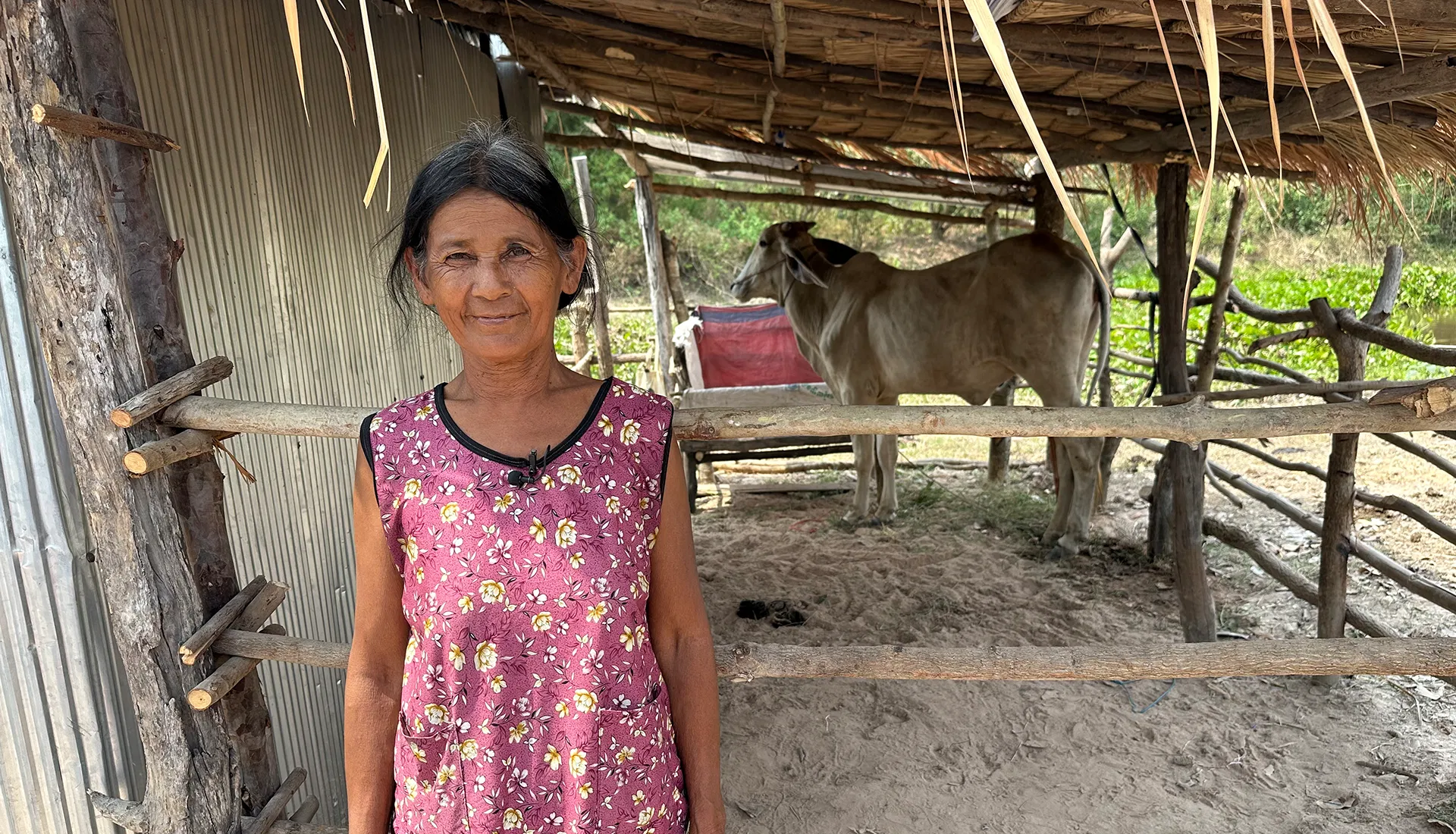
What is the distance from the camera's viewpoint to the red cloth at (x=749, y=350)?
8.23 m

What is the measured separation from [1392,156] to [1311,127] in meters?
0.67

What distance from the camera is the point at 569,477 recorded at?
1312 millimetres

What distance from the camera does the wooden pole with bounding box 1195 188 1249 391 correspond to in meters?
4.28

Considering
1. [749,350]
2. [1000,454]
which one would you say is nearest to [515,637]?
[1000,454]

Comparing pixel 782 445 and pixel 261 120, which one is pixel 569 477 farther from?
pixel 782 445

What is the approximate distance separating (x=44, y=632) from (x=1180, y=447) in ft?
13.8

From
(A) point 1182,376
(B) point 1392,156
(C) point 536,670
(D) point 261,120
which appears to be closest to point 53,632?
(C) point 536,670

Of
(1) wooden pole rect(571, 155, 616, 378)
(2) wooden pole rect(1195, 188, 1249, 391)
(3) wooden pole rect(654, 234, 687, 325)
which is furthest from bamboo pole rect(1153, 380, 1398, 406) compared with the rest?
(3) wooden pole rect(654, 234, 687, 325)

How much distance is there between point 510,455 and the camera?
1336 millimetres

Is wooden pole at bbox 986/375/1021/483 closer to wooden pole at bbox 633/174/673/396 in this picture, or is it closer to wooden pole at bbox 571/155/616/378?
wooden pole at bbox 633/174/673/396

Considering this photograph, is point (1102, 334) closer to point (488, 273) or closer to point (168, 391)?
point (488, 273)

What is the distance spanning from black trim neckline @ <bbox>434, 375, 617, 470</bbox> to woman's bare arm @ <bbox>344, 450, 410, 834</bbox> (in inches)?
5.7

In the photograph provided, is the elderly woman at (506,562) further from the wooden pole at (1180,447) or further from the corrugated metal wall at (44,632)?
the wooden pole at (1180,447)

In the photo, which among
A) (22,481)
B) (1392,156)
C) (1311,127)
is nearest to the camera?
(22,481)
